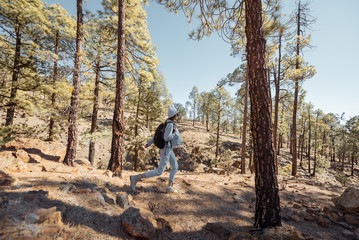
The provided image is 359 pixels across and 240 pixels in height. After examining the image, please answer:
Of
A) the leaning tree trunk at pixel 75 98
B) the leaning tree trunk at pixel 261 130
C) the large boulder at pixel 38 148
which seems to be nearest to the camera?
the leaning tree trunk at pixel 261 130

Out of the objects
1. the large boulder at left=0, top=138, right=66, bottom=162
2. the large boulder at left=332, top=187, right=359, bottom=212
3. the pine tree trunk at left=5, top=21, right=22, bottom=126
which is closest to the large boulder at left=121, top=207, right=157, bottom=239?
the large boulder at left=332, top=187, right=359, bottom=212

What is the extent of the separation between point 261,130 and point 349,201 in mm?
3589

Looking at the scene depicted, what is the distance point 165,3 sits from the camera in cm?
480

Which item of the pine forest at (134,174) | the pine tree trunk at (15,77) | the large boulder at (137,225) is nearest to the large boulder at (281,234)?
the pine forest at (134,174)

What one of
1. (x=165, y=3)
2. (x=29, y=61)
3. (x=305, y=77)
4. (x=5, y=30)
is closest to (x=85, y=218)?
(x=165, y=3)

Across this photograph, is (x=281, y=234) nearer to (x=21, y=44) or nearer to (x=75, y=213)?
(x=75, y=213)

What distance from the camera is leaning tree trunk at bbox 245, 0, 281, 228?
271 cm

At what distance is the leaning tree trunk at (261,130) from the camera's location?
271 centimetres

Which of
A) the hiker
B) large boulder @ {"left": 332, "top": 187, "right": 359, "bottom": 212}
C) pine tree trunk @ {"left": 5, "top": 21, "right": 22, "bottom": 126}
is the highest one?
pine tree trunk @ {"left": 5, "top": 21, "right": 22, "bottom": 126}

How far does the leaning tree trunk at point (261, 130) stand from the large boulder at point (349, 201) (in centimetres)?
268

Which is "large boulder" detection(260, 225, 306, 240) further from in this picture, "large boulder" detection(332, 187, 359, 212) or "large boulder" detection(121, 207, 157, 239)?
"large boulder" detection(332, 187, 359, 212)

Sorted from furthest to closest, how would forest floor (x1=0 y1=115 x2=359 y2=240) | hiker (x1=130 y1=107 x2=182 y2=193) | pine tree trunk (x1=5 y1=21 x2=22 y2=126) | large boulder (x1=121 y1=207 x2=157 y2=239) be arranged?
1. pine tree trunk (x1=5 y1=21 x2=22 y2=126)
2. hiker (x1=130 y1=107 x2=182 y2=193)
3. large boulder (x1=121 y1=207 x2=157 y2=239)
4. forest floor (x1=0 y1=115 x2=359 y2=240)

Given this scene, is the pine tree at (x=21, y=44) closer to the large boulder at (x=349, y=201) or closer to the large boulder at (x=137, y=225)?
the large boulder at (x=137, y=225)

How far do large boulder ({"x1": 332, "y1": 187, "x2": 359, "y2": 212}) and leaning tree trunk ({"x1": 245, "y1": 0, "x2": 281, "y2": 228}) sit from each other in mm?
2683
